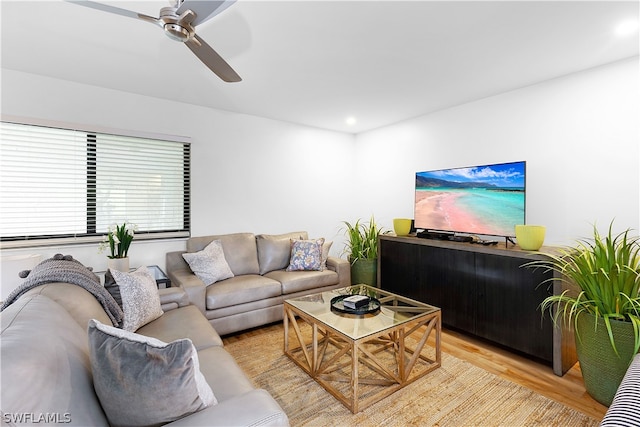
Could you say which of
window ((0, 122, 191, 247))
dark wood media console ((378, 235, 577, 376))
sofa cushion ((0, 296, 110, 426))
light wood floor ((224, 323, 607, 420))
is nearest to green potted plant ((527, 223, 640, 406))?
light wood floor ((224, 323, 607, 420))

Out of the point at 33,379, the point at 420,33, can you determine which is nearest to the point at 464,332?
the point at 420,33

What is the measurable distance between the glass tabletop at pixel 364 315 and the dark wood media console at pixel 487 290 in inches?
27.7

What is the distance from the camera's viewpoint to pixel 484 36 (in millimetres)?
2064

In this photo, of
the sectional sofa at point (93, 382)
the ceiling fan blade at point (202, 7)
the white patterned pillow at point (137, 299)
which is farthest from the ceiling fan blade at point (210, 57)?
the white patterned pillow at point (137, 299)

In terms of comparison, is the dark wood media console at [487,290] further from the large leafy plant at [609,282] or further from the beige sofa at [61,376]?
the beige sofa at [61,376]

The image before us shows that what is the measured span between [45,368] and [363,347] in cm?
189

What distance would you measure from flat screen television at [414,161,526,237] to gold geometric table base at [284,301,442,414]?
3.74ft

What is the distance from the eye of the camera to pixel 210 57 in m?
1.73

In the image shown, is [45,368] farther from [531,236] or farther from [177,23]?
[531,236]

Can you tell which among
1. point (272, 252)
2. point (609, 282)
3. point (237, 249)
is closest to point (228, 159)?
point (237, 249)

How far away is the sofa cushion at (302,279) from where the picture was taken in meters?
3.21

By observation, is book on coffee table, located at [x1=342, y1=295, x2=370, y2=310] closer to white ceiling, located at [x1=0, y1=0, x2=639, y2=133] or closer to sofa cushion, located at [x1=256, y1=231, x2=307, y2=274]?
sofa cushion, located at [x1=256, y1=231, x2=307, y2=274]

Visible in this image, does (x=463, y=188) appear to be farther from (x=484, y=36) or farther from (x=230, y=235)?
(x=230, y=235)

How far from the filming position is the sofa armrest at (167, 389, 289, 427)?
0.98 meters
